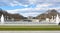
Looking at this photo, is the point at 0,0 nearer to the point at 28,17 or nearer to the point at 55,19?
the point at 28,17

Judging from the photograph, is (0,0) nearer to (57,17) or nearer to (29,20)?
(29,20)

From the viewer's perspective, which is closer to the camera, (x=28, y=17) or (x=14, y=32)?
(x=14, y=32)

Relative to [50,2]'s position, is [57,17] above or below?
below

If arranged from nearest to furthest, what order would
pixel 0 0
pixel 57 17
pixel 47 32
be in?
pixel 47 32, pixel 57 17, pixel 0 0

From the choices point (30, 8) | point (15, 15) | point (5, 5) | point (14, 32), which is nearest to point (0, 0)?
point (5, 5)

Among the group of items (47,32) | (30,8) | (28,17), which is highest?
(30,8)

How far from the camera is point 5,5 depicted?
62.2 ft

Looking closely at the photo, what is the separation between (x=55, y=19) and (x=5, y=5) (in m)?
6.42

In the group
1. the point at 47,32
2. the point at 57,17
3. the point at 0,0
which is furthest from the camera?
the point at 0,0

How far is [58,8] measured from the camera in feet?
60.8

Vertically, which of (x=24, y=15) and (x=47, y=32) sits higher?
(x=24, y=15)

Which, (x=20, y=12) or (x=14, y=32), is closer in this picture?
(x=14, y=32)

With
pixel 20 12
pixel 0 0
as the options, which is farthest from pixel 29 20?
pixel 0 0

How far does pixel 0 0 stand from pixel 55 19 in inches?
285
